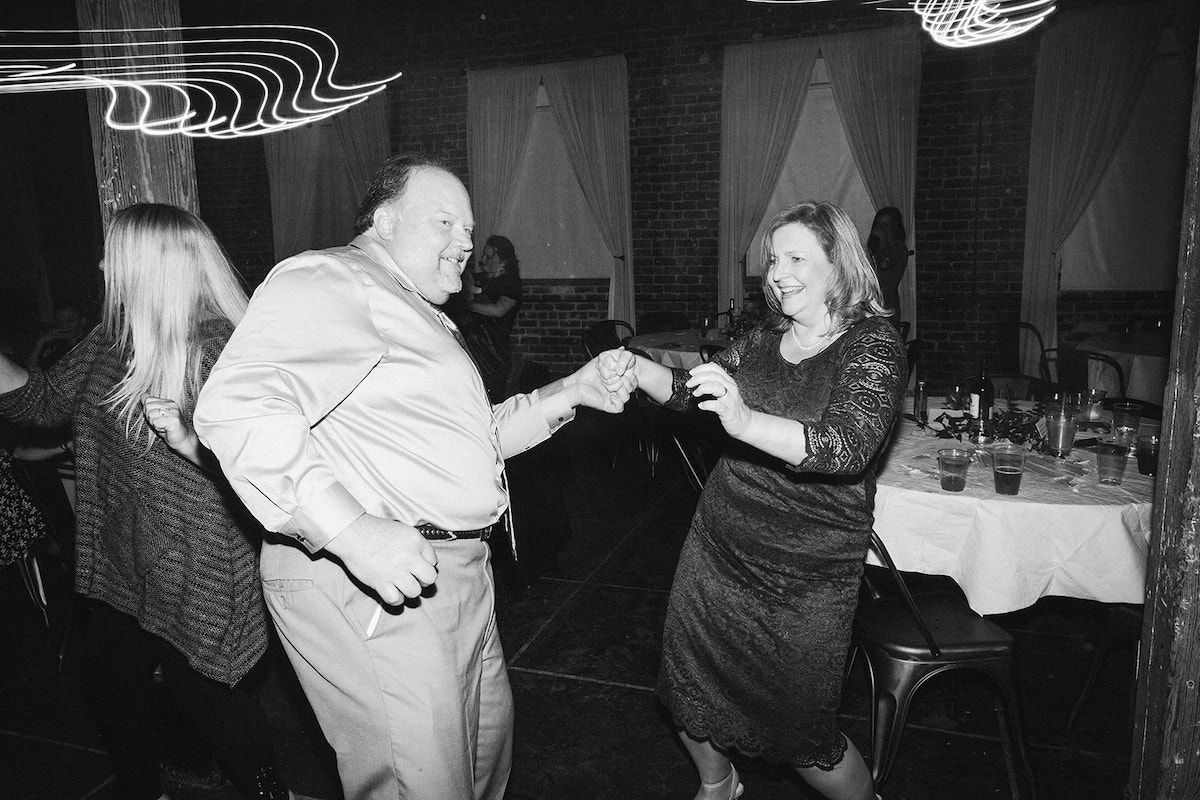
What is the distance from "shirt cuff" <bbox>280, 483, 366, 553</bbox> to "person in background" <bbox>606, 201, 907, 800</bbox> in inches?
34.1

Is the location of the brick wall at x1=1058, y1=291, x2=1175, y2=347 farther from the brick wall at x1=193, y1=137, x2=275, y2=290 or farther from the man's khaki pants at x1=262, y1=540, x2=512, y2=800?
the brick wall at x1=193, y1=137, x2=275, y2=290

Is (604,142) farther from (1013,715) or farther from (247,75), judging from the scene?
(1013,715)

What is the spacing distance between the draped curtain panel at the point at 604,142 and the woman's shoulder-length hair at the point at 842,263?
5859 millimetres

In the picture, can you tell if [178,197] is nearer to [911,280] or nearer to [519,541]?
[519,541]

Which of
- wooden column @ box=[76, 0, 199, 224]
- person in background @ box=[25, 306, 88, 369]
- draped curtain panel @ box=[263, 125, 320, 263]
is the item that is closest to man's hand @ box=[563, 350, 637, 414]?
wooden column @ box=[76, 0, 199, 224]

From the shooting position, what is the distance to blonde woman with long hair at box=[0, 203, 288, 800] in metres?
1.95

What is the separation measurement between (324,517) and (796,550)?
1.11 m

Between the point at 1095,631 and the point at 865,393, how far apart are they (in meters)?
2.33

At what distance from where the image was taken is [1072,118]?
20.8 ft

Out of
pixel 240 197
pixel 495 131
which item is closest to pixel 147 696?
pixel 495 131

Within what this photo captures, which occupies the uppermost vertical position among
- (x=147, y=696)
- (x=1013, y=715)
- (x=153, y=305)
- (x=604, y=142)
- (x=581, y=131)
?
(x=581, y=131)

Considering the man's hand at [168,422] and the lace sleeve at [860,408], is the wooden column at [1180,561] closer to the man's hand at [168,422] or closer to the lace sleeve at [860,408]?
the lace sleeve at [860,408]

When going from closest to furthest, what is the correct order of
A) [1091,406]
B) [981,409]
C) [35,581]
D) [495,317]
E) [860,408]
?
1. [860,408]
2. [981,409]
3. [1091,406]
4. [35,581]
5. [495,317]

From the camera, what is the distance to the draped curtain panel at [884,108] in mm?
6598
